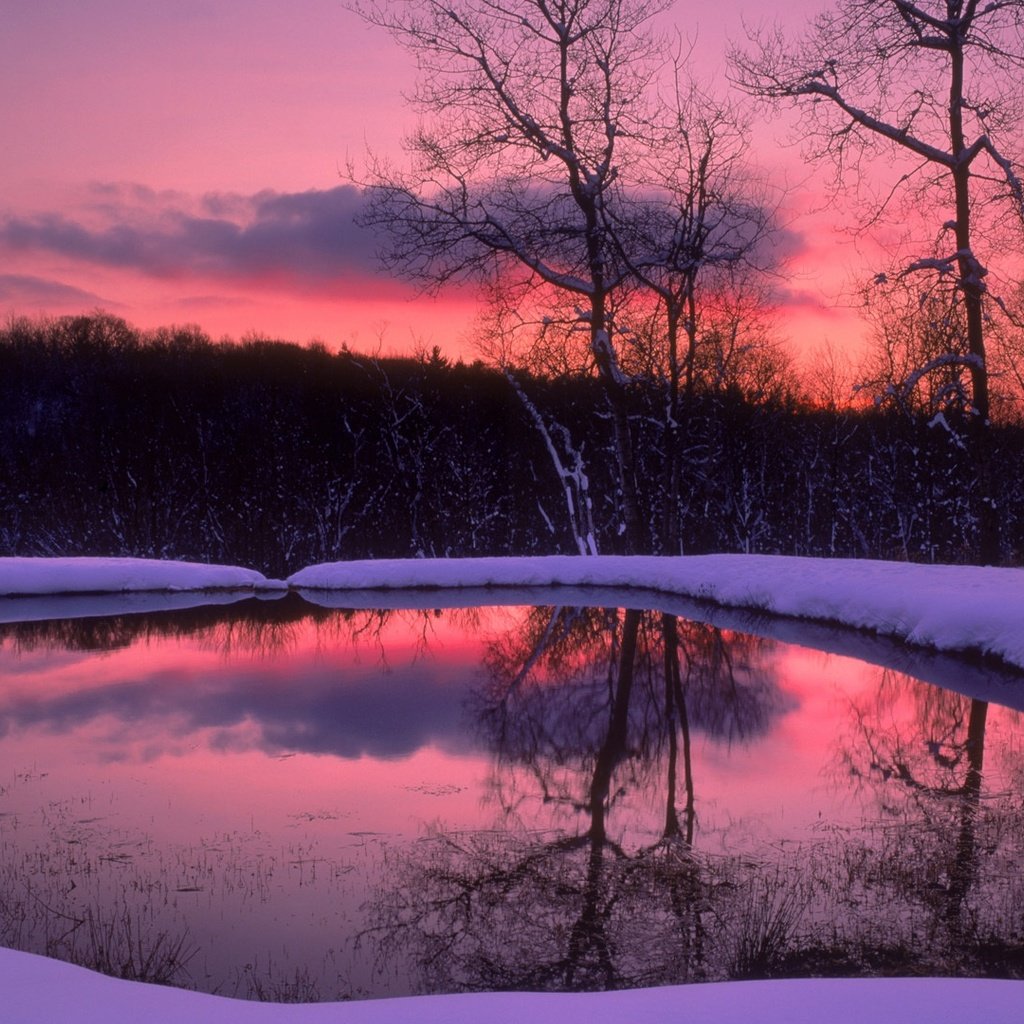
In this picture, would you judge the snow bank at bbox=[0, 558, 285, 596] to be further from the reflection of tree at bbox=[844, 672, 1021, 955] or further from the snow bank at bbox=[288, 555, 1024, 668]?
the reflection of tree at bbox=[844, 672, 1021, 955]

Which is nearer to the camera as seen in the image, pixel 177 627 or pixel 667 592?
pixel 177 627

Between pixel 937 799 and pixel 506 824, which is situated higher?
pixel 937 799

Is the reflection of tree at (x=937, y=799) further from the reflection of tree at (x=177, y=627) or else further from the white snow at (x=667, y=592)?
the reflection of tree at (x=177, y=627)

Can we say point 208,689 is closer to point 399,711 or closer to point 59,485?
point 399,711

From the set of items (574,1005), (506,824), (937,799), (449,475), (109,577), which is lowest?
(506,824)

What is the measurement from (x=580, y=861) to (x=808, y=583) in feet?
36.1

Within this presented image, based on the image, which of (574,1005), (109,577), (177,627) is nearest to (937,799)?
(574,1005)

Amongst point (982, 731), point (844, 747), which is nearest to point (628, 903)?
point (844, 747)

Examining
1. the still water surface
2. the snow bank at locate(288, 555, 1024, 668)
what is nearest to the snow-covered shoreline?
the snow bank at locate(288, 555, 1024, 668)

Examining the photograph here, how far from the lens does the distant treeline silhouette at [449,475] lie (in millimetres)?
31422

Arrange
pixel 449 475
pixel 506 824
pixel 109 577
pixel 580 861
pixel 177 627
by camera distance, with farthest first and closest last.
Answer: pixel 449 475 < pixel 109 577 < pixel 177 627 < pixel 506 824 < pixel 580 861

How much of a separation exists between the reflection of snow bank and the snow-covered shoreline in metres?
7.97

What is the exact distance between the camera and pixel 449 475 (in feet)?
115

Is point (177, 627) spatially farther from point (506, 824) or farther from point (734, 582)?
point (506, 824)
